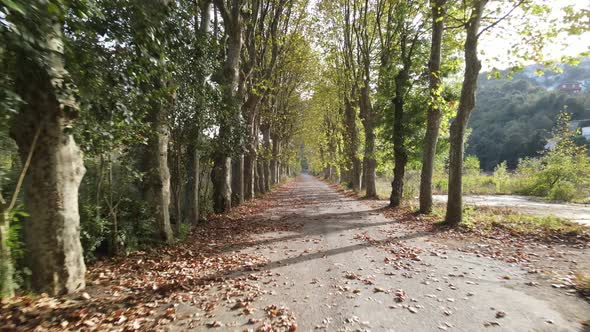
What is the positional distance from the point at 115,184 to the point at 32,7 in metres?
4.93

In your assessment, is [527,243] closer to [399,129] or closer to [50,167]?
[399,129]

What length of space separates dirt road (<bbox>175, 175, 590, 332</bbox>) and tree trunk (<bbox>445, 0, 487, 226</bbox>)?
2633mm

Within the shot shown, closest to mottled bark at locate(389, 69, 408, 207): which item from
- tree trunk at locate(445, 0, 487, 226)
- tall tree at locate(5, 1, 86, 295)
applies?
tree trunk at locate(445, 0, 487, 226)

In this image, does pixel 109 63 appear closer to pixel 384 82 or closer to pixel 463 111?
pixel 463 111

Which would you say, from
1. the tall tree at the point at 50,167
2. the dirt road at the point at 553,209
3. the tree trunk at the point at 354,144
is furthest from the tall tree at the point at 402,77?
the tall tree at the point at 50,167

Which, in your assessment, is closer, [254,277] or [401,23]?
[254,277]

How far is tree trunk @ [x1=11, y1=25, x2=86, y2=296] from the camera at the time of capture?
12.6ft

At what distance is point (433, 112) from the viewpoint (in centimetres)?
1173

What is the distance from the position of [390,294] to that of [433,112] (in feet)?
29.4

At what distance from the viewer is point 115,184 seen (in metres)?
6.93

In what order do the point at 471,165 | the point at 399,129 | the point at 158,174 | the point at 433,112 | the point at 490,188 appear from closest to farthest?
the point at 158,174 < the point at 433,112 < the point at 399,129 < the point at 490,188 < the point at 471,165

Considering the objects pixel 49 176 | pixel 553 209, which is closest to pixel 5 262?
pixel 49 176

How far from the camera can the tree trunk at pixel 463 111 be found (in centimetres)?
937

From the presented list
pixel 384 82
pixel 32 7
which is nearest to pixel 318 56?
pixel 384 82
